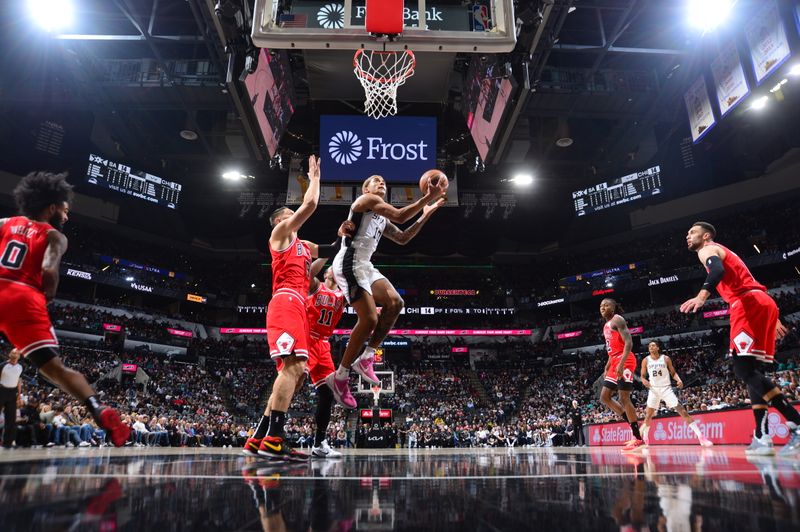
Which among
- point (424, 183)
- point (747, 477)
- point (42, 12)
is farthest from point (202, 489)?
point (42, 12)

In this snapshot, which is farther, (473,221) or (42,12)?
(473,221)

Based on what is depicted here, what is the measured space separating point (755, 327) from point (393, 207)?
3301mm

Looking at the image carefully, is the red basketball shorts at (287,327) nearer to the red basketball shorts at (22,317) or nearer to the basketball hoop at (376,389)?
the basketball hoop at (376,389)

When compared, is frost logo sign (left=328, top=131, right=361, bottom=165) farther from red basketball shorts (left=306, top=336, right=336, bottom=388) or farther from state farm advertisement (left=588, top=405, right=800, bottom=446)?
state farm advertisement (left=588, top=405, right=800, bottom=446)

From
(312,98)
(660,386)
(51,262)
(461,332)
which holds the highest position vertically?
(312,98)

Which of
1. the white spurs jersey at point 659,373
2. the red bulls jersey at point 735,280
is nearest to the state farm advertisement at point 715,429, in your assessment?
the white spurs jersey at point 659,373

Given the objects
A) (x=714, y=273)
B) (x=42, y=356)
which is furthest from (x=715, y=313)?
(x=42, y=356)

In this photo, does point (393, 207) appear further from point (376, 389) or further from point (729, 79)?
point (729, 79)

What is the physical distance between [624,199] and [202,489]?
2132 cm

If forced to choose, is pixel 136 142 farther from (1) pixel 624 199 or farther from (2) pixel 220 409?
(1) pixel 624 199

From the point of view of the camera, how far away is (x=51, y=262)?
2949 mm

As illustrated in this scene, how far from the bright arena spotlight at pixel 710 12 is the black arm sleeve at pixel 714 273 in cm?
852

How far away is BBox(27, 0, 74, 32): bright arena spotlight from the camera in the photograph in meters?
10.8

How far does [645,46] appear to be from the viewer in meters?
13.4
